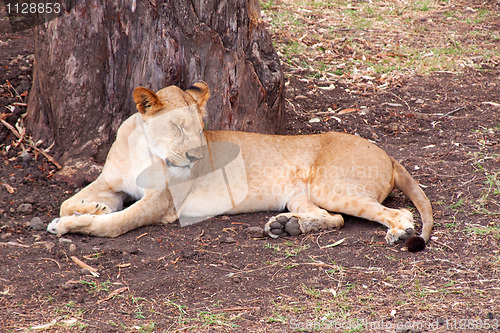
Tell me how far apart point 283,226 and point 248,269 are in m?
0.66

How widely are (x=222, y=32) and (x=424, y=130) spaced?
271 cm

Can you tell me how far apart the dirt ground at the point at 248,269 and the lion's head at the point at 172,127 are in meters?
0.61

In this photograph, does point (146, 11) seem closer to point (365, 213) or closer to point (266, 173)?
point (266, 173)

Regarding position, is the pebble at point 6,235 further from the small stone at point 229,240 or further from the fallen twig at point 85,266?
the small stone at point 229,240

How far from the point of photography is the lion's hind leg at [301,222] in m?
4.27

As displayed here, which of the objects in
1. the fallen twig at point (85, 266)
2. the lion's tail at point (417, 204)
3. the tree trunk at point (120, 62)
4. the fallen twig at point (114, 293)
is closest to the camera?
the fallen twig at point (114, 293)

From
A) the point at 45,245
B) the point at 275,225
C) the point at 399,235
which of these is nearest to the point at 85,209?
the point at 45,245

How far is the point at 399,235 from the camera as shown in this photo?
4027 mm

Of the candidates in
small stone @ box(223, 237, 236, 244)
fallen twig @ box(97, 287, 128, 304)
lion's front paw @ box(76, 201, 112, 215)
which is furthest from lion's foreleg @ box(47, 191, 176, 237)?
fallen twig @ box(97, 287, 128, 304)

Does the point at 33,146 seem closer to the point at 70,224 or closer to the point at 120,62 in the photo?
the point at 120,62

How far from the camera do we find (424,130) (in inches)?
253

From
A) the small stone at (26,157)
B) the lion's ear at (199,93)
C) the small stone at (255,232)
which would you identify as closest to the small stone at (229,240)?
the small stone at (255,232)

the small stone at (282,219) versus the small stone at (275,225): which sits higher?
the small stone at (282,219)

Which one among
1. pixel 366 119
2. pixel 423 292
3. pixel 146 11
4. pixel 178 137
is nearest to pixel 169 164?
pixel 178 137
